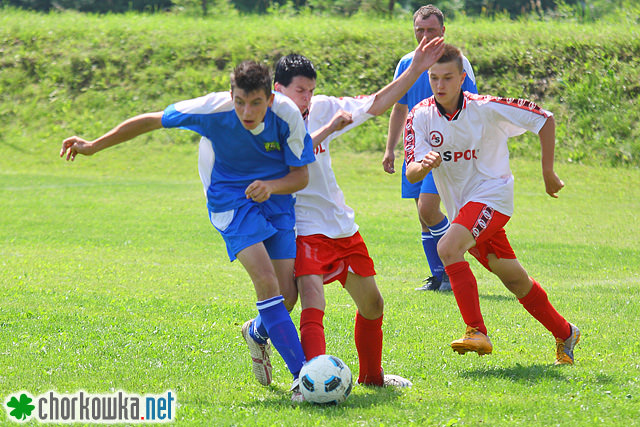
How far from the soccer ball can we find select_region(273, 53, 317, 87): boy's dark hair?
5.90 ft

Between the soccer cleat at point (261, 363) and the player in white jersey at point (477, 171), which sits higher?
the player in white jersey at point (477, 171)

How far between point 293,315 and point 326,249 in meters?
2.30

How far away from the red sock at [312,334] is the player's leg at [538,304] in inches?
54.3

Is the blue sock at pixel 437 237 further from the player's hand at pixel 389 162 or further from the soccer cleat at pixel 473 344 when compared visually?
the soccer cleat at pixel 473 344

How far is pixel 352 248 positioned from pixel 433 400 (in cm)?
107

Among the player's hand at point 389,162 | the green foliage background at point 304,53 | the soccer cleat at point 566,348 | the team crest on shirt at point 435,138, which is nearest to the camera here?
the soccer cleat at point 566,348

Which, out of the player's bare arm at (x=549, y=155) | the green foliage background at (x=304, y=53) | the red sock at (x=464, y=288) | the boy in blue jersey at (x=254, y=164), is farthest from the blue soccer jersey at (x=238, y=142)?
the green foliage background at (x=304, y=53)

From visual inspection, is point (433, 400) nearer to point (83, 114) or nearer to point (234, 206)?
point (234, 206)

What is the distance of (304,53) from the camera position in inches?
989

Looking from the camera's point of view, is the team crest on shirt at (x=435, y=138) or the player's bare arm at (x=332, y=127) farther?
the team crest on shirt at (x=435, y=138)

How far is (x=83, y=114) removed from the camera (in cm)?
2397

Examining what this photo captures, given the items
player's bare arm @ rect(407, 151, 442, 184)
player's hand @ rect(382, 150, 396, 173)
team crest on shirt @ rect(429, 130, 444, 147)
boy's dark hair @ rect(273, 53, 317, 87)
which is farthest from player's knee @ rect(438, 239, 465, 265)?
player's hand @ rect(382, 150, 396, 173)

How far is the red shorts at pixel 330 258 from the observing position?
15.9ft

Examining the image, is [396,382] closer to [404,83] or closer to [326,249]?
[326,249]
